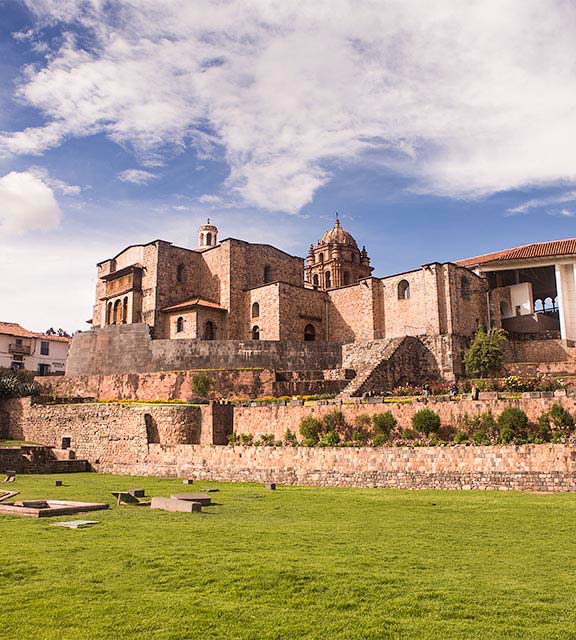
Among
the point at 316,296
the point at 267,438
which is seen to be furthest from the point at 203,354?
the point at 267,438

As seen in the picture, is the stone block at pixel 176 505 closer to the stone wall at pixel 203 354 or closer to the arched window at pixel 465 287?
the stone wall at pixel 203 354

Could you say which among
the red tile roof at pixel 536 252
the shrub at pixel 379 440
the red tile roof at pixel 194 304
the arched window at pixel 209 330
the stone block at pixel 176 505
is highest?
the red tile roof at pixel 536 252

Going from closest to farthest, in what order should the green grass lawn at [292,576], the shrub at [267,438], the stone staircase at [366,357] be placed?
1. the green grass lawn at [292,576]
2. the shrub at [267,438]
3. the stone staircase at [366,357]

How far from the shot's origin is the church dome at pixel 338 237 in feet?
190

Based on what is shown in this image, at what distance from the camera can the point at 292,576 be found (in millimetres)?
7285

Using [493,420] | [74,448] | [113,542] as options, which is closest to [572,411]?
[493,420]

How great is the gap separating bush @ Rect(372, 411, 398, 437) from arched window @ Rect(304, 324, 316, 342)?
66.1 feet

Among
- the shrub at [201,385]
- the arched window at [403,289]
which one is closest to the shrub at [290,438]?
the shrub at [201,385]

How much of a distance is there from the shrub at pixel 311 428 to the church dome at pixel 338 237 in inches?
1421

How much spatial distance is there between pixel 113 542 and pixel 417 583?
4.70 meters

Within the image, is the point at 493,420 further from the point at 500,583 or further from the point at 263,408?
the point at 500,583

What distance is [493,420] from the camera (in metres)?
19.3

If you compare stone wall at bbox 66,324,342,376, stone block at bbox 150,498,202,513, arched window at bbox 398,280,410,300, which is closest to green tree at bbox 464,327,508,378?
arched window at bbox 398,280,410,300

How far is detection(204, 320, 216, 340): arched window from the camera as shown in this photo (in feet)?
133
